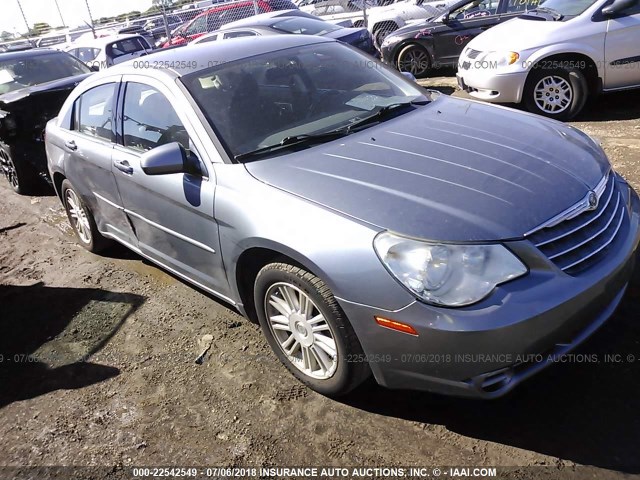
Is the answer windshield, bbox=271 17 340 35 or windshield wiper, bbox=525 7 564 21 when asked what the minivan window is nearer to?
windshield, bbox=271 17 340 35

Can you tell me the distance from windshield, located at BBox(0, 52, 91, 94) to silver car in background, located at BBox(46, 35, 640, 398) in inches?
196

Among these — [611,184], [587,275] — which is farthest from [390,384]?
[611,184]

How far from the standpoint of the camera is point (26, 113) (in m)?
6.47

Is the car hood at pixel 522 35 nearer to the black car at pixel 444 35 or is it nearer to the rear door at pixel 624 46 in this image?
the rear door at pixel 624 46

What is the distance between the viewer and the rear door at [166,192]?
307cm

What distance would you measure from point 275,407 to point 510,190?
159 centimetres

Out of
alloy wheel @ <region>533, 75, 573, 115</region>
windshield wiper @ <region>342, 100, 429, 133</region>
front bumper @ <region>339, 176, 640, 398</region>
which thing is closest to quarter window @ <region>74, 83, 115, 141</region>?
windshield wiper @ <region>342, 100, 429, 133</region>

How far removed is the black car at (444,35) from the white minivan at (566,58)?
101 inches

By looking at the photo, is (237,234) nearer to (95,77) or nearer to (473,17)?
(95,77)

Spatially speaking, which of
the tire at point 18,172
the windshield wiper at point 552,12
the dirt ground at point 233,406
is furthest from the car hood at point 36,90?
the windshield wiper at point 552,12

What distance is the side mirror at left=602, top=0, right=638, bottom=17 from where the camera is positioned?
6113 mm

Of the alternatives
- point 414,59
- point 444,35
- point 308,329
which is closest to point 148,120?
point 308,329

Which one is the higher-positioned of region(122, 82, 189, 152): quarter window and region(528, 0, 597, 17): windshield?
region(122, 82, 189, 152): quarter window

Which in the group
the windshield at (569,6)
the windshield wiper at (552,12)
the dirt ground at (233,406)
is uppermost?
the windshield at (569,6)
